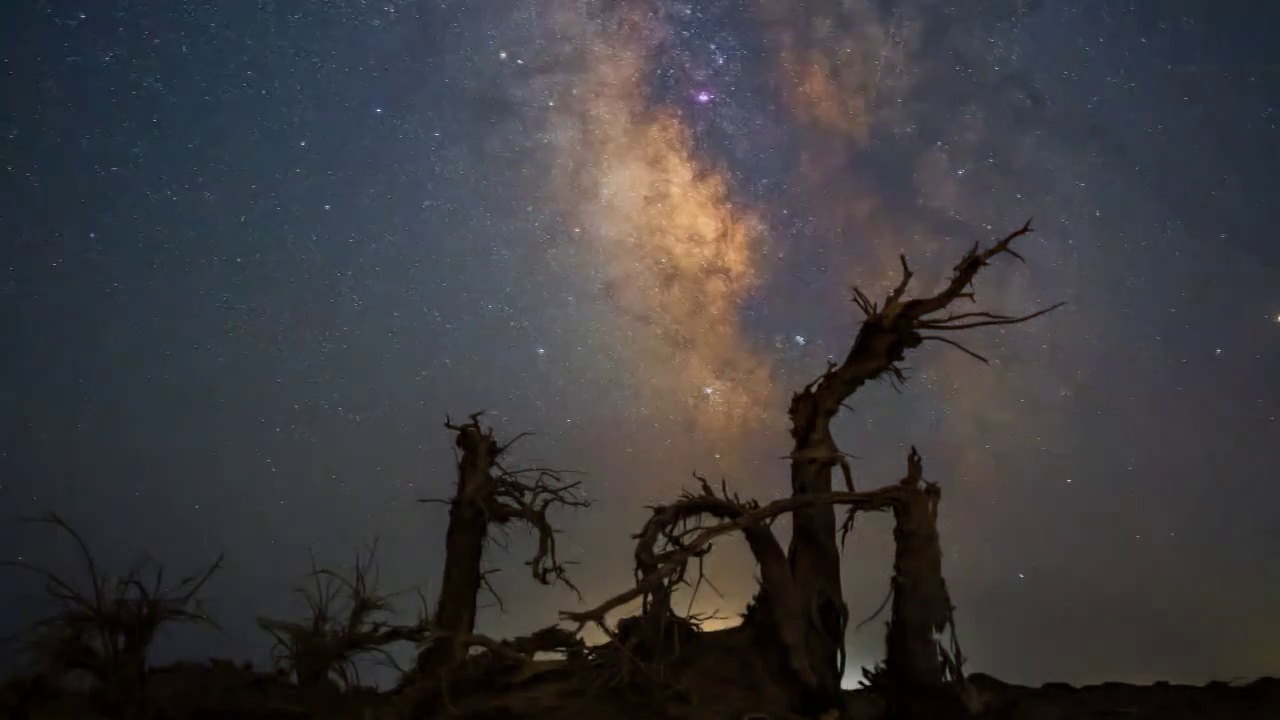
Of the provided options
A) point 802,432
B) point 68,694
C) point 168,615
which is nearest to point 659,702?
point 802,432

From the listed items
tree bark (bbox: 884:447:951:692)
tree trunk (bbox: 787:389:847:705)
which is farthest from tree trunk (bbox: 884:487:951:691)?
tree trunk (bbox: 787:389:847:705)

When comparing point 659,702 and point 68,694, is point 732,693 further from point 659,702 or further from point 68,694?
point 68,694

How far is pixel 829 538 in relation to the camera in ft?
39.5

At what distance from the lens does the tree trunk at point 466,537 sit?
12.4m

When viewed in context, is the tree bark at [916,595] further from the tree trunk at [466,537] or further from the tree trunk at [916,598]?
the tree trunk at [466,537]

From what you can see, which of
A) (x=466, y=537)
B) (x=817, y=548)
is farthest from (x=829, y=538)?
(x=466, y=537)

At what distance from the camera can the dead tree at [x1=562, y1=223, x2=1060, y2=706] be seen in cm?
1091

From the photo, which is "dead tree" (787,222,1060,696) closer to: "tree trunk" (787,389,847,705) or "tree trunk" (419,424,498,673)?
"tree trunk" (787,389,847,705)

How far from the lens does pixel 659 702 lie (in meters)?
9.58

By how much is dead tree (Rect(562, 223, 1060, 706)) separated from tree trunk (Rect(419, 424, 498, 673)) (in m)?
2.94

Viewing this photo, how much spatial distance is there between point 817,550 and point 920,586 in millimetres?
1452

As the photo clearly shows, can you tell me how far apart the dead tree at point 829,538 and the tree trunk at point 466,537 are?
294cm

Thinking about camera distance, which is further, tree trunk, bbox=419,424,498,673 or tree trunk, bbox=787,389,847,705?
tree trunk, bbox=419,424,498,673

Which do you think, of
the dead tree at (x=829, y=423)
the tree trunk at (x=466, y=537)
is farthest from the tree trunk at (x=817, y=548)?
the tree trunk at (x=466, y=537)
